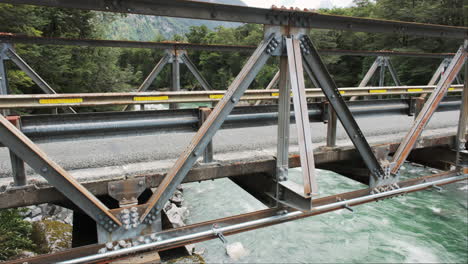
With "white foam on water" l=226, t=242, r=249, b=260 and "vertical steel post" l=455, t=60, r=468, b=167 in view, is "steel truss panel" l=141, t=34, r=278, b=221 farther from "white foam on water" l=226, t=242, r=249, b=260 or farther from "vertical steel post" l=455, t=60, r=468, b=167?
"white foam on water" l=226, t=242, r=249, b=260

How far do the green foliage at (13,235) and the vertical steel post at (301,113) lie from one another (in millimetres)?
8776

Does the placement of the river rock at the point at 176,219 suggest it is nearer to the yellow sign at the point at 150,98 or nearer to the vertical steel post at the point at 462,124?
the yellow sign at the point at 150,98

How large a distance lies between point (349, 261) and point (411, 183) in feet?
20.6

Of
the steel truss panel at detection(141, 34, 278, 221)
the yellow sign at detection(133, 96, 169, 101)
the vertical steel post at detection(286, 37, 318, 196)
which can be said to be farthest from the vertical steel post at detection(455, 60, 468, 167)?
the yellow sign at detection(133, 96, 169, 101)

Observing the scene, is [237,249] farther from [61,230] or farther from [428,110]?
[428,110]

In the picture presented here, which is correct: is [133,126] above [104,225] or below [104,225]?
above

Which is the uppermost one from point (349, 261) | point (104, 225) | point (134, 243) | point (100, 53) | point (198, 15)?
point (100, 53)

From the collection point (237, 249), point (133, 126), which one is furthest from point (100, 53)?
point (133, 126)

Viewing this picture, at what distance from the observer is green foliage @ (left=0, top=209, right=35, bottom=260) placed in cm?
889

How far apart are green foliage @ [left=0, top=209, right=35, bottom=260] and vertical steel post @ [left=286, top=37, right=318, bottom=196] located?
28.8 ft

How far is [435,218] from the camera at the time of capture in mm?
12938

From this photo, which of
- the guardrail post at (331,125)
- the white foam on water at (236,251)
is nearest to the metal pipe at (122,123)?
the guardrail post at (331,125)

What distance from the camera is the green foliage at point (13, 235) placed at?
29.2 ft

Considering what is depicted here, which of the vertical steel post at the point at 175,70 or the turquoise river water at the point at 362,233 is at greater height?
the vertical steel post at the point at 175,70
